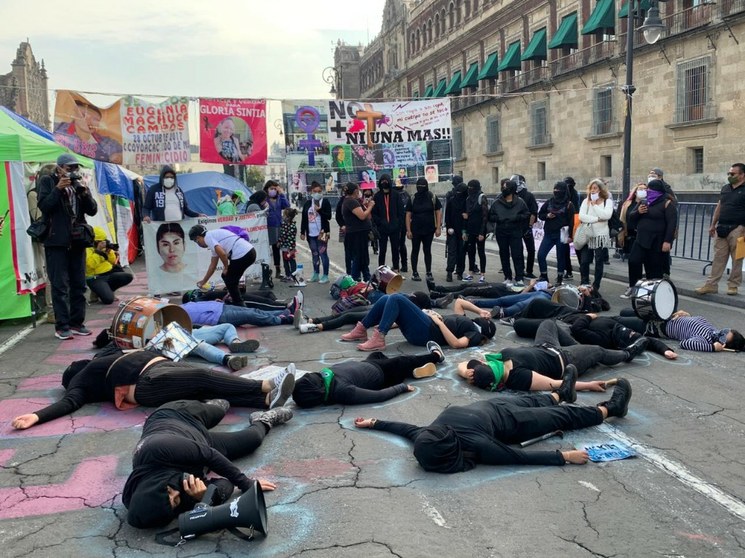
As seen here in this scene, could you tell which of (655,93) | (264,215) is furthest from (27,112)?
(264,215)

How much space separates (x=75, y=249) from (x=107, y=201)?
25.1ft

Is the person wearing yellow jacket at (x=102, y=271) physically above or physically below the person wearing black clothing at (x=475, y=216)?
below

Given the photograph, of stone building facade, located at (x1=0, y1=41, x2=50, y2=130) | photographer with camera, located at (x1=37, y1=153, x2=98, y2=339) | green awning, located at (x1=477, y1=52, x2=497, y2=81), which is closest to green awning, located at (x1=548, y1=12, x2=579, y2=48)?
green awning, located at (x1=477, y1=52, x2=497, y2=81)

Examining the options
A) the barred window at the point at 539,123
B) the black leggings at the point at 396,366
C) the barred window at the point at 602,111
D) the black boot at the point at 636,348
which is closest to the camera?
the black leggings at the point at 396,366

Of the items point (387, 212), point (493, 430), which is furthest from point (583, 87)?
point (493, 430)

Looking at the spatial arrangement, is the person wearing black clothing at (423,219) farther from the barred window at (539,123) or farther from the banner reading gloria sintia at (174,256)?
the barred window at (539,123)

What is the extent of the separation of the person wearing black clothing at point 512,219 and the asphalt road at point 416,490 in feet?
20.1

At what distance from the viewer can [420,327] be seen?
7.46 metres

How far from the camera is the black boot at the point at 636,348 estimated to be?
6.78 meters

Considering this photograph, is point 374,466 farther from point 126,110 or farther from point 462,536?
point 126,110

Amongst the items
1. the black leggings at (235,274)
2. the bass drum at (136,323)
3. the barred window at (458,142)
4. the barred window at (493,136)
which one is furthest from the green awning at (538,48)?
the bass drum at (136,323)

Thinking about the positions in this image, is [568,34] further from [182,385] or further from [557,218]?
[182,385]

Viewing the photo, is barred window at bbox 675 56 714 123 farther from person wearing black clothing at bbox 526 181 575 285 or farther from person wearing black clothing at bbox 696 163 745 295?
person wearing black clothing at bbox 696 163 745 295

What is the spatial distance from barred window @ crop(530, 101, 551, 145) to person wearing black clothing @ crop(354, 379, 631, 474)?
3631 centimetres
